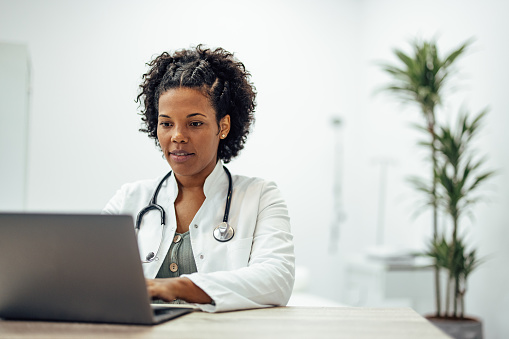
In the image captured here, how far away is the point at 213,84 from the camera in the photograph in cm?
171

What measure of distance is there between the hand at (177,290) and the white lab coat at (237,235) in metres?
0.04

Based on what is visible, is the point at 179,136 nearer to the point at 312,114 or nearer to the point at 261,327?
the point at 261,327

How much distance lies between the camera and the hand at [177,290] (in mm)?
1127

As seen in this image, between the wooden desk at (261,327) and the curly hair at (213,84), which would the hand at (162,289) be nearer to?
the wooden desk at (261,327)

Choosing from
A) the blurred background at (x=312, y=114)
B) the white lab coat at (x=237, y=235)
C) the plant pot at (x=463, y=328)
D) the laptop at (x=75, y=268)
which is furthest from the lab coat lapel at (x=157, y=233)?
the plant pot at (x=463, y=328)

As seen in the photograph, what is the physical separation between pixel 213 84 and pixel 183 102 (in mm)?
129

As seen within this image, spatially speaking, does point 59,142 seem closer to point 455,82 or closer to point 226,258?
point 455,82

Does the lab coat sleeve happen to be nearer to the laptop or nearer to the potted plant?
the laptop

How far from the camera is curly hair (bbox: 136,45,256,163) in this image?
1.69 metres

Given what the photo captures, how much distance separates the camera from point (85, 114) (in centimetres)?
440

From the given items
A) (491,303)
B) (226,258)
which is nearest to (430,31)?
(491,303)

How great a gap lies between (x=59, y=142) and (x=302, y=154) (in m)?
1.96

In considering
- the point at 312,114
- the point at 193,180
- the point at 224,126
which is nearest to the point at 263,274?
the point at 193,180

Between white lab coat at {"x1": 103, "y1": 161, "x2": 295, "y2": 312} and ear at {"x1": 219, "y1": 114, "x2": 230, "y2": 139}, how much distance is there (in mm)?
109
